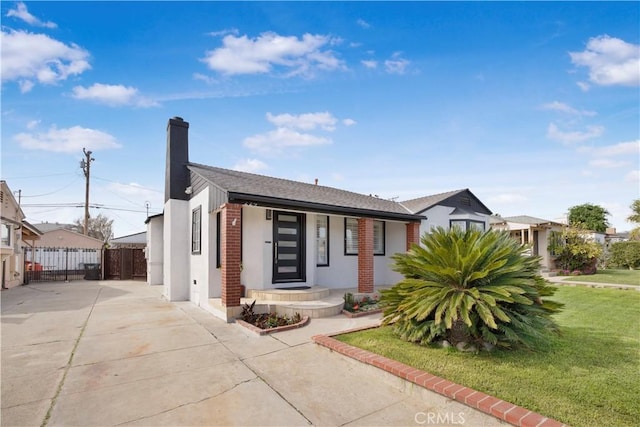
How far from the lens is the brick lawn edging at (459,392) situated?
2.92 metres

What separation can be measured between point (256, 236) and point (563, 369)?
7.13 m

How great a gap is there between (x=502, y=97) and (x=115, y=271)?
20365 millimetres

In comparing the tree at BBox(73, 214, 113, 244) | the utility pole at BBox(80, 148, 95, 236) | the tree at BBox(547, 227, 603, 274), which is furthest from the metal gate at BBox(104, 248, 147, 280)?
the tree at BBox(73, 214, 113, 244)

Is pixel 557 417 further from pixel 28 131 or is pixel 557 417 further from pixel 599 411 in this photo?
pixel 28 131

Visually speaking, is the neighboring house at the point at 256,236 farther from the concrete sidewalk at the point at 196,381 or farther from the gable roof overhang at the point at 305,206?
the concrete sidewalk at the point at 196,381

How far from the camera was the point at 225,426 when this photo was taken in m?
3.16

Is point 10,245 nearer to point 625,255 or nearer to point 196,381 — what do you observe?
point 196,381

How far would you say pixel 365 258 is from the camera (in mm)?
10023

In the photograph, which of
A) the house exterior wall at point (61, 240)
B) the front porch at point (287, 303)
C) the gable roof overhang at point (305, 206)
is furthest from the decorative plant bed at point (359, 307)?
the house exterior wall at point (61, 240)

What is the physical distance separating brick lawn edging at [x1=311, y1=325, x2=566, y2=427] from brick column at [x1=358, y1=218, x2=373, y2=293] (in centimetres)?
502

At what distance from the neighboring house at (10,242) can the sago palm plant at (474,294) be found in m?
17.1

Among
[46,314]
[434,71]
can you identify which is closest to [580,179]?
[434,71]

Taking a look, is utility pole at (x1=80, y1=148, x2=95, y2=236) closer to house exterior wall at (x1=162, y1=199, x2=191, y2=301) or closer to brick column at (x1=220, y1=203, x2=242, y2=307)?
house exterior wall at (x1=162, y1=199, x2=191, y2=301)

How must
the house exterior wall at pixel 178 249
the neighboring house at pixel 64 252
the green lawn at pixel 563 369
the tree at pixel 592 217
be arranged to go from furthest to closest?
the tree at pixel 592 217
the neighboring house at pixel 64 252
the house exterior wall at pixel 178 249
the green lawn at pixel 563 369
